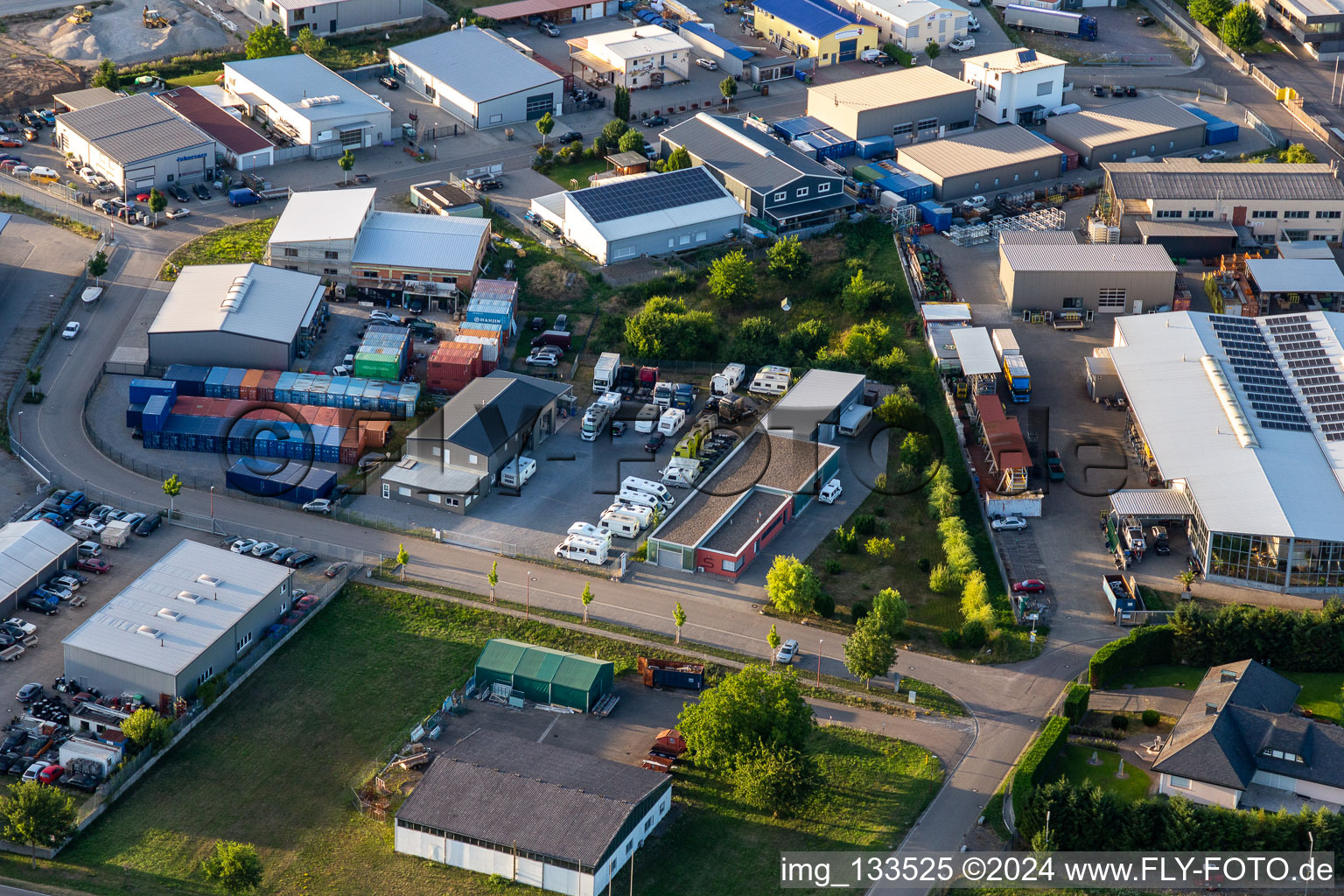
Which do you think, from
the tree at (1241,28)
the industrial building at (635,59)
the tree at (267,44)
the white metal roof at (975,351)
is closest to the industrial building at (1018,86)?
the tree at (1241,28)

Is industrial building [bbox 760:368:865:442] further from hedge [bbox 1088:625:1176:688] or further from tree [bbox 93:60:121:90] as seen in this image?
tree [bbox 93:60:121:90]

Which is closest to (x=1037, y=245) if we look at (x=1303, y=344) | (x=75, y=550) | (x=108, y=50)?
(x=1303, y=344)

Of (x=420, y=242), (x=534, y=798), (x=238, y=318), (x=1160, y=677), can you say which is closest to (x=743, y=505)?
(x=1160, y=677)

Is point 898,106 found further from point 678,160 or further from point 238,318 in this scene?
point 238,318

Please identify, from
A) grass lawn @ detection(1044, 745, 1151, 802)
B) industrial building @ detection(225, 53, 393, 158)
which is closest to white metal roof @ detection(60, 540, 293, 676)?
grass lawn @ detection(1044, 745, 1151, 802)

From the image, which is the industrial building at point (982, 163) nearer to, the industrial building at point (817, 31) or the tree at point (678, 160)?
the tree at point (678, 160)

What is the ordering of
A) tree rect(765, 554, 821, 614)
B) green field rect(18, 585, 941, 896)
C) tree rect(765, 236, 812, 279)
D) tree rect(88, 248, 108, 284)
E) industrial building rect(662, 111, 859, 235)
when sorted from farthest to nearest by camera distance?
industrial building rect(662, 111, 859, 235)
tree rect(765, 236, 812, 279)
tree rect(88, 248, 108, 284)
tree rect(765, 554, 821, 614)
green field rect(18, 585, 941, 896)
